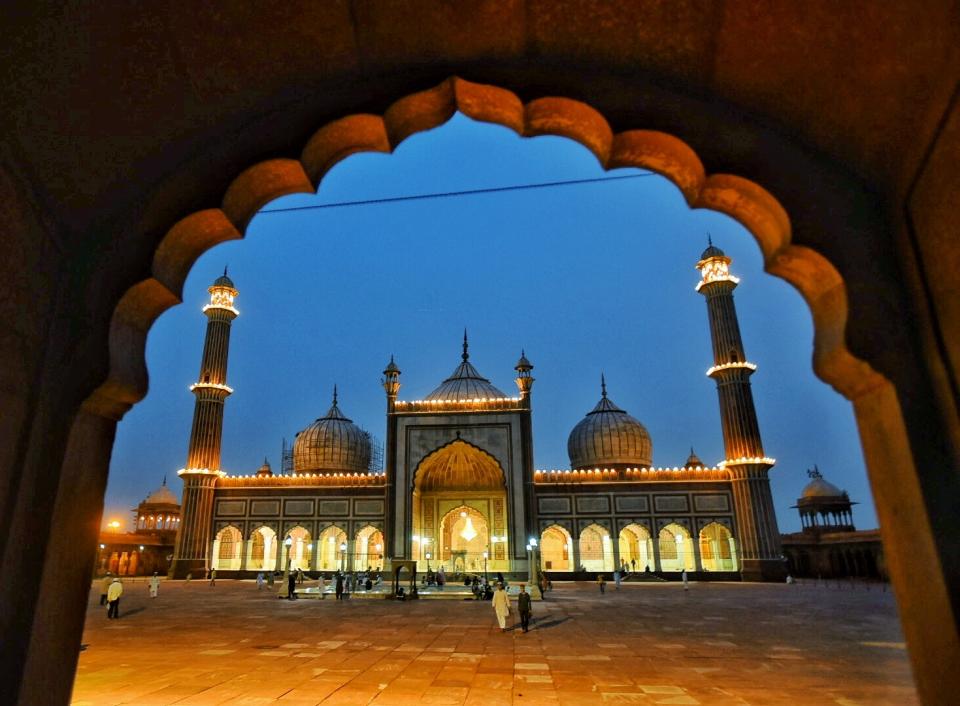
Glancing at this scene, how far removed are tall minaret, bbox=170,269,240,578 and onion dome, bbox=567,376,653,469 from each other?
23570 mm

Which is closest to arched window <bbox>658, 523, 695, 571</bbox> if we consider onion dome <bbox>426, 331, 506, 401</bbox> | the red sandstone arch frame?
onion dome <bbox>426, 331, 506, 401</bbox>

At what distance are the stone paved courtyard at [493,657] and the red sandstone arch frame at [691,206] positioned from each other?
15.1 feet

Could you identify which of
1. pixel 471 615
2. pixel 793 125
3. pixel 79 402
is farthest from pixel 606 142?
pixel 471 615

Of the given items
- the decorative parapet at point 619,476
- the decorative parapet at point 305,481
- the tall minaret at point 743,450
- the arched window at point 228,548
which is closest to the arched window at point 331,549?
the decorative parapet at point 305,481

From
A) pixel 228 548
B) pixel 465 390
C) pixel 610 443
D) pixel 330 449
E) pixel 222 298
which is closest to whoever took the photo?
pixel 228 548

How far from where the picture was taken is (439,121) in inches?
167

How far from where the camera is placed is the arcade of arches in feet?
9.46

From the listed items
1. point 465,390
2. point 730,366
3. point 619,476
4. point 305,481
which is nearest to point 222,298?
point 305,481

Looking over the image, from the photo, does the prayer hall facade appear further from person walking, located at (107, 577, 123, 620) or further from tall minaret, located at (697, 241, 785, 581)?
person walking, located at (107, 577, 123, 620)

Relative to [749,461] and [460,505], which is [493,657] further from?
[460,505]

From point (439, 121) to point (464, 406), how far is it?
30.9m

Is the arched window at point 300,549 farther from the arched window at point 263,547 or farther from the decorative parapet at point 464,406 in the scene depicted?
the decorative parapet at point 464,406

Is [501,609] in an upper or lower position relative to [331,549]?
lower

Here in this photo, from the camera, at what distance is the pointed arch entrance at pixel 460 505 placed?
37.0 metres
